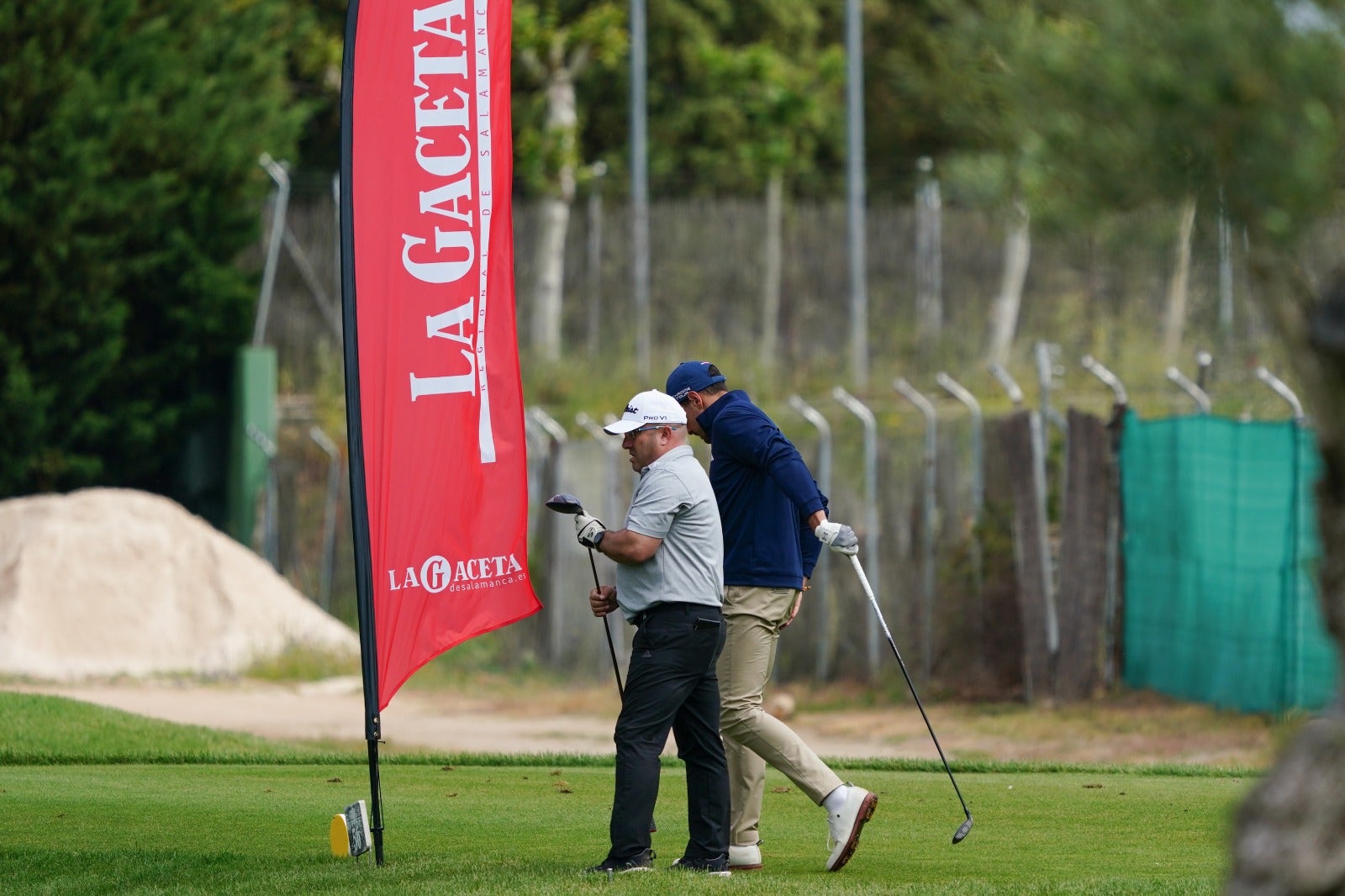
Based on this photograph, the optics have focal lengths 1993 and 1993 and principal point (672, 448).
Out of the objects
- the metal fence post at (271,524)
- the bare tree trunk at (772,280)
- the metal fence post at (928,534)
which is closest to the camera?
the metal fence post at (928,534)

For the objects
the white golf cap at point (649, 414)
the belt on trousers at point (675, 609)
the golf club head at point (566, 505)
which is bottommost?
the belt on trousers at point (675, 609)

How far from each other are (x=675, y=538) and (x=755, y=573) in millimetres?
614

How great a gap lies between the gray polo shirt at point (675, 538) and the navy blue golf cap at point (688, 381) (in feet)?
2.24

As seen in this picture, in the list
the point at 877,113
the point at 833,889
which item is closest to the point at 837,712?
the point at 833,889

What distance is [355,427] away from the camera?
276 inches

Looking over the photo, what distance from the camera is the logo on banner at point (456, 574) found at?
718cm

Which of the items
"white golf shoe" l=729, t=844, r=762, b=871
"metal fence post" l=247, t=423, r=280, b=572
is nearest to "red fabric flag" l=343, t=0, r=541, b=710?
"white golf shoe" l=729, t=844, r=762, b=871

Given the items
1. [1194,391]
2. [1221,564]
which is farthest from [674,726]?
[1194,391]

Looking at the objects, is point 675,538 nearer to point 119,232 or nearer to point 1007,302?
point 119,232

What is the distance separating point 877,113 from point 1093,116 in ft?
120

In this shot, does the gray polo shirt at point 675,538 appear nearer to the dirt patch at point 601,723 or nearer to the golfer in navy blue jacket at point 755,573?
the golfer in navy blue jacket at point 755,573

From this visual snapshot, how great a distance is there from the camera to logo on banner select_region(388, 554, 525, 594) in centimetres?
718

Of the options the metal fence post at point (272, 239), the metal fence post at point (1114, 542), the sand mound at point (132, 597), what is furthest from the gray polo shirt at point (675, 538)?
the metal fence post at point (272, 239)

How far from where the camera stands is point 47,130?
909 inches
